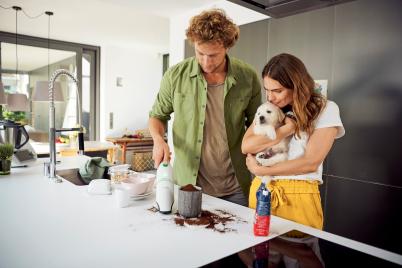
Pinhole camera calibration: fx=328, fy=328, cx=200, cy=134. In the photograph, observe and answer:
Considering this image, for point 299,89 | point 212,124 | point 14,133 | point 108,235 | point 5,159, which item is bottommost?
point 108,235

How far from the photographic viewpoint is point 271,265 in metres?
0.90

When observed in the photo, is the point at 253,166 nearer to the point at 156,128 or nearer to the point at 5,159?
the point at 156,128

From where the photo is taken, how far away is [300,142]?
1.44 meters

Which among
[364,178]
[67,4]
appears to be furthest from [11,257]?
[67,4]

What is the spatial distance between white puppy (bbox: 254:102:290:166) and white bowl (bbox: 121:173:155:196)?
0.53 meters

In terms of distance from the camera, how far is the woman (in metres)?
1.38

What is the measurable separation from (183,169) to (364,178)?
1524 mm

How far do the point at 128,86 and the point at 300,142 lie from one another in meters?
5.95

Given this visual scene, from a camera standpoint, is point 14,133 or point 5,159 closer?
point 5,159

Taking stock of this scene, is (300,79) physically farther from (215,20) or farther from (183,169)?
(183,169)

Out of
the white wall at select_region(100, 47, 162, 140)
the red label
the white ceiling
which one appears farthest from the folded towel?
the white wall at select_region(100, 47, 162, 140)

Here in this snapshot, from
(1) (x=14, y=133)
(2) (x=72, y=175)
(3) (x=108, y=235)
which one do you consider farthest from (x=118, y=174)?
(1) (x=14, y=133)

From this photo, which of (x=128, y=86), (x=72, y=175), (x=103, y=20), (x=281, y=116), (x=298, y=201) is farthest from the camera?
(x=128, y=86)

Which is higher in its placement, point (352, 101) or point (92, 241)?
point (352, 101)
